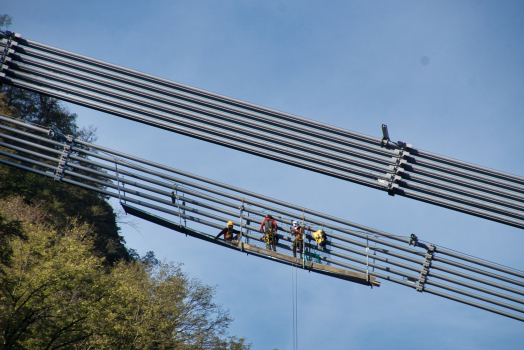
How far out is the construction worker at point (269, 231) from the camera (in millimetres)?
19234

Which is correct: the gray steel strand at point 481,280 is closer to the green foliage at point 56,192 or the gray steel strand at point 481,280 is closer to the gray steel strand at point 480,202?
the gray steel strand at point 480,202

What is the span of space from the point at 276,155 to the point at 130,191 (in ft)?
21.2

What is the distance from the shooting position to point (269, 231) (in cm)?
1933

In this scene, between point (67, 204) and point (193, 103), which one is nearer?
point (193, 103)

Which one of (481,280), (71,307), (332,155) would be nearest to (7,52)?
(71,307)

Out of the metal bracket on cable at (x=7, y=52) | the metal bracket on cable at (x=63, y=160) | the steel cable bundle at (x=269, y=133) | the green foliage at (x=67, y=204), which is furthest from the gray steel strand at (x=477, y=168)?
the green foliage at (x=67, y=204)

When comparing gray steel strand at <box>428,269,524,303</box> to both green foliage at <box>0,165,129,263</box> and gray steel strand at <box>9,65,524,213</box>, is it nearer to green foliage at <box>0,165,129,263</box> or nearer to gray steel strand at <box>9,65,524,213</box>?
gray steel strand at <box>9,65,524,213</box>

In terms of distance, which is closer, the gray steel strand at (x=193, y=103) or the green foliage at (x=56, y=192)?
the gray steel strand at (x=193, y=103)

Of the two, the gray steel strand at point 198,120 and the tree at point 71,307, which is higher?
the gray steel strand at point 198,120

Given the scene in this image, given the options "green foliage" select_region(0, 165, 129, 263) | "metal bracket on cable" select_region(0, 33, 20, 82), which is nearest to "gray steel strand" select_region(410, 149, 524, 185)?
"metal bracket on cable" select_region(0, 33, 20, 82)

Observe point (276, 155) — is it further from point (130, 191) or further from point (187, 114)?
point (130, 191)

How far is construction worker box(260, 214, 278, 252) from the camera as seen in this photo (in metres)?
19.2

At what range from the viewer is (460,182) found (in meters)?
18.6

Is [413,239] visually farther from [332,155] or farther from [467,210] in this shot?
[332,155]
